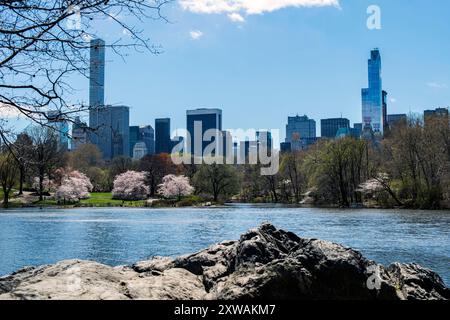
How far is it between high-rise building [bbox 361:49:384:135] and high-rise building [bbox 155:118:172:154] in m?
65.3

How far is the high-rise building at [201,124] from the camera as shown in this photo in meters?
130

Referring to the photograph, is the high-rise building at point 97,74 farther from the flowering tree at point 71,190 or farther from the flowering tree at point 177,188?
the flowering tree at point 177,188

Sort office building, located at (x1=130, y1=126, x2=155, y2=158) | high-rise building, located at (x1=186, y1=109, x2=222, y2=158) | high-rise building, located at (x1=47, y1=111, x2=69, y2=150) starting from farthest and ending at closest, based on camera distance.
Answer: office building, located at (x1=130, y1=126, x2=155, y2=158)
high-rise building, located at (x1=186, y1=109, x2=222, y2=158)
high-rise building, located at (x1=47, y1=111, x2=69, y2=150)

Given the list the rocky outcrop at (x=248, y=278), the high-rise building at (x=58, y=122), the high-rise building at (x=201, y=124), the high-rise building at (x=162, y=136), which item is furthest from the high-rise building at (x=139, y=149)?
the high-rise building at (x=58, y=122)

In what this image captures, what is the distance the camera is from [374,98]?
530 ft

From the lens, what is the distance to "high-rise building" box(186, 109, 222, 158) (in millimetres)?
130438

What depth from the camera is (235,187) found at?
280ft

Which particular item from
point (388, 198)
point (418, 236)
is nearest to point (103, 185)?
point (388, 198)

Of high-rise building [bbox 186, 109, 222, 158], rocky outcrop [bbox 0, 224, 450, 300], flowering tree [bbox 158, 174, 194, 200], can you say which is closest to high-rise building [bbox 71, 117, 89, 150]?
rocky outcrop [bbox 0, 224, 450, 300]

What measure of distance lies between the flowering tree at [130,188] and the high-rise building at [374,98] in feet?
230

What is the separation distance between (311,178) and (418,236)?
5034 centimetres

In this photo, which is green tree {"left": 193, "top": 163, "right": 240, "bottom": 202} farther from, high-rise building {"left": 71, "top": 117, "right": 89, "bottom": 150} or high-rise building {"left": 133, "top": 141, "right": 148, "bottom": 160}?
high-rise building {"left": 71, "top": 117, "right": 89, "bottom": 150}
